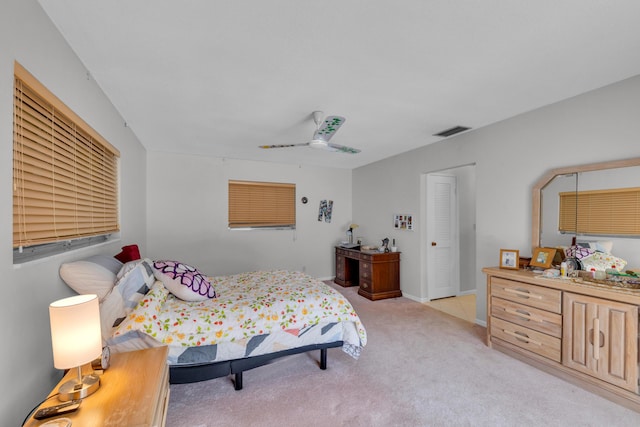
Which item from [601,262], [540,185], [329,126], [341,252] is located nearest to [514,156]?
[540,185]

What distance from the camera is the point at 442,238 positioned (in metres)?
4.58

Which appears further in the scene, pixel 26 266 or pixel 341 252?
pixel 341 252

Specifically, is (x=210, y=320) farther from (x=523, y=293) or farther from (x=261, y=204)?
(x=261, y=204)

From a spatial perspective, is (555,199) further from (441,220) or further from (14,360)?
(14,360)

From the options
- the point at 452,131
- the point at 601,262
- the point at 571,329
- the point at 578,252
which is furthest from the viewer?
the point at 452,131

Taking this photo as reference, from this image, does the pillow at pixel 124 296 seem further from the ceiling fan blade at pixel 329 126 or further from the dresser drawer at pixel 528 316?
the dresser drawer at pixel 528 316

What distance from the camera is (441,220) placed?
14.9ft

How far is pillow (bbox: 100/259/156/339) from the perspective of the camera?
5.90 feet

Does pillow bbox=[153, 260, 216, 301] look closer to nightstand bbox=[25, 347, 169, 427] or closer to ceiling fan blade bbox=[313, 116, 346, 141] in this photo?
nightstand bbox=[25, 347, 169, 427]

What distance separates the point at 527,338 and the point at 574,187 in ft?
4.92

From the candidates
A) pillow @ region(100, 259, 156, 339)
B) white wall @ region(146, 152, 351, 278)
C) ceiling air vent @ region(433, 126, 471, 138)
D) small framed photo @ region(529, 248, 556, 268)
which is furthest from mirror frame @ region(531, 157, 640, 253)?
pillow @ region(100, 259, 156, 339)

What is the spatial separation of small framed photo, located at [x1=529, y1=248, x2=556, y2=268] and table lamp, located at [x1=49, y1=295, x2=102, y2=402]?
3481 mm

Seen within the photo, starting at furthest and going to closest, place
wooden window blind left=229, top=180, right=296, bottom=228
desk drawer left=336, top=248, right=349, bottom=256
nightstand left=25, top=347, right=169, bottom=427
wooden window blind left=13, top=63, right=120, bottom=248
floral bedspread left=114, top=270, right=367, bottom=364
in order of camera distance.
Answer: desk drawer left=336, top=248, right=349, bottom=256
wooden window blind left=229, top=180, right=296, bottom=228
floral bedspread left=114, top=270, right=367, bottom=364
wooden window blind left=13, top=63, right=120, bottom=248
nightstand left=25, top=347, right=169, bottom=427

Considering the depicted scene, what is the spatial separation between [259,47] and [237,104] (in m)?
0.97
